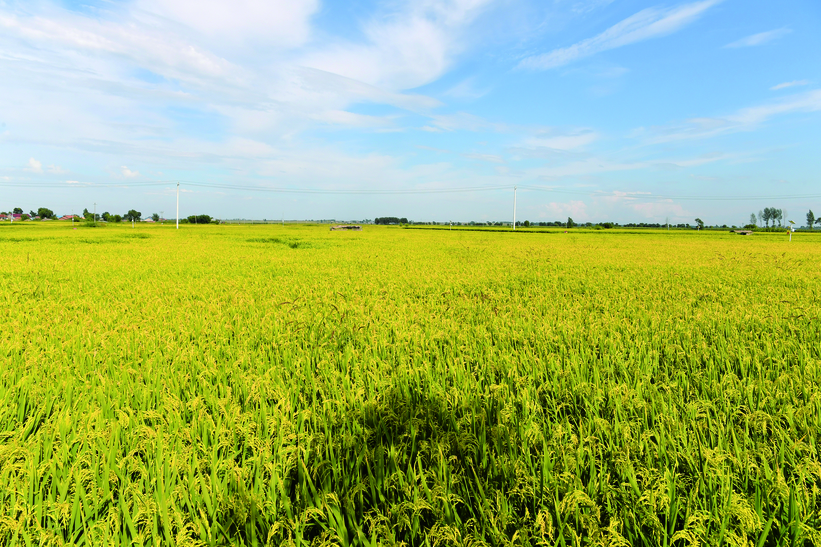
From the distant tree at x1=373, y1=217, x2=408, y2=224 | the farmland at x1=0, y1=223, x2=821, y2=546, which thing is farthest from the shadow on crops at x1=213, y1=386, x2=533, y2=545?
the distant tree at x1=373, y1=217, x2=408, y2=224

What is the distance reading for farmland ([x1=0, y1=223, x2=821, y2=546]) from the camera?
1.45m

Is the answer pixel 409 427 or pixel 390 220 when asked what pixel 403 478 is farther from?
pixel 390 220

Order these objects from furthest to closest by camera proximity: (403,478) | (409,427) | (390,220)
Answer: (390,220), (409,427), (403,478)

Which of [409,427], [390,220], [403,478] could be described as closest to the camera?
[403,478]

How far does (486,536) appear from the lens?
144 cm

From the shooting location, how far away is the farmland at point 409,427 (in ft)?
4.75

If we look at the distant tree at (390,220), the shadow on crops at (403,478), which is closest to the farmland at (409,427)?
the shadow on crops at (403,478)

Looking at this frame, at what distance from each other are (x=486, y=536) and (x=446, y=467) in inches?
11.7

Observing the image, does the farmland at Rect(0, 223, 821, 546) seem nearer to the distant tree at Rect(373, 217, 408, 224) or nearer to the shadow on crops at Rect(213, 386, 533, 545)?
the shadow on crops at Rect(213, 386, 533, 545)

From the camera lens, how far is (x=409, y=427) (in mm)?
2051

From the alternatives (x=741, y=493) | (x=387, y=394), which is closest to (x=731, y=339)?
(x=741, y=493)

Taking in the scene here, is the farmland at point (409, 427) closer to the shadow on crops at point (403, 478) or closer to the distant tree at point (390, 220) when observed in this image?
the shadow on crops at point (403, 478)

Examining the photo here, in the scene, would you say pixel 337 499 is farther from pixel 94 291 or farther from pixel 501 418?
pixel 94 291

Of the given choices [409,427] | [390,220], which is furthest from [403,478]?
[390,220]
